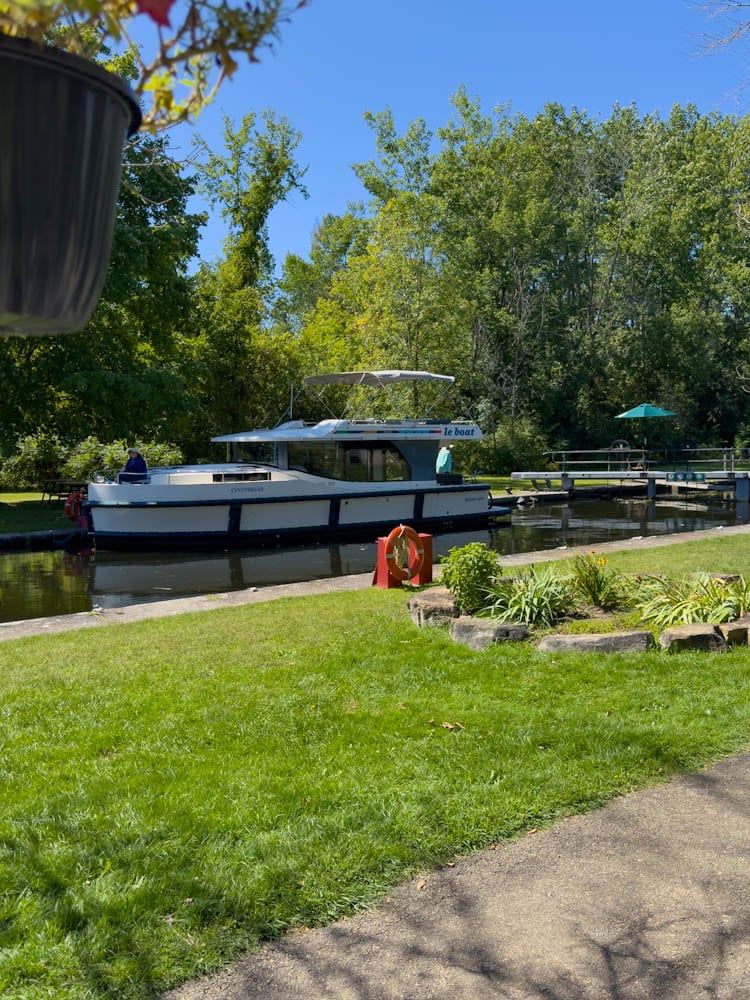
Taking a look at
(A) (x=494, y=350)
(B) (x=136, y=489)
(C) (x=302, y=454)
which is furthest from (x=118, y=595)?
(A) (x=494, y=350)

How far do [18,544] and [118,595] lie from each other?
6.24 metres

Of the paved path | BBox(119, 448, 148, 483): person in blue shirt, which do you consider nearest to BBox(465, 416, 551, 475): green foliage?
BBox(119, 448, 148, 483): person in blue shirt

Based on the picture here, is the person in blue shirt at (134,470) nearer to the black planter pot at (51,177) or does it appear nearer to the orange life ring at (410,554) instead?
the orange life ring at (410,554)

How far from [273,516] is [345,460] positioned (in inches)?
95.1

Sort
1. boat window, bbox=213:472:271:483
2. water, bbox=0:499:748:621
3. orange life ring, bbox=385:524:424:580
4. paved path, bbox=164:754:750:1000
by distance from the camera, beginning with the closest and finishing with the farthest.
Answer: paved path, bbox=164:754:750:1000
orange life ring, bbox=385:524:424:580
water, bbox=0:499:748:621
boat window, bbox=213:472:271:483

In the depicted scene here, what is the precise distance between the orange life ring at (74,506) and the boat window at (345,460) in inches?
201

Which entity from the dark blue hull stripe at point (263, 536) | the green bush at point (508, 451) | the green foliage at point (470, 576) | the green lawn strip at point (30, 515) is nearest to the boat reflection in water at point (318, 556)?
the dark blue hull stripe at point (263, 536)

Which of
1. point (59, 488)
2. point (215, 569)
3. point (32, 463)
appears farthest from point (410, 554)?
point (32, 463)

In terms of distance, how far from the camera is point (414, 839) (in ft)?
12.5

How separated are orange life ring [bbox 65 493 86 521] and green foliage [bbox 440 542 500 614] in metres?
14.3

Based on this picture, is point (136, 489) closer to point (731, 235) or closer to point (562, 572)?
point (562, 572)

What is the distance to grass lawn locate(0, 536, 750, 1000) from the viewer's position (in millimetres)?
3219

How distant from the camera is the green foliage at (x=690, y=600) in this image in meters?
7.70

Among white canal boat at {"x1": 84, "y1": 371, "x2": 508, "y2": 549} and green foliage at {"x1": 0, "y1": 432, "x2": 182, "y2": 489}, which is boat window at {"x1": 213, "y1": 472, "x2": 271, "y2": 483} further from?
green foliage at {"x1": 0, "y1": 432, "x2": 182, "y2": 489}
